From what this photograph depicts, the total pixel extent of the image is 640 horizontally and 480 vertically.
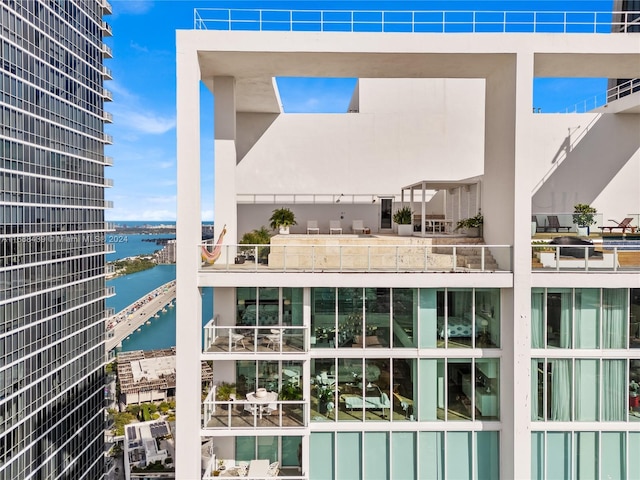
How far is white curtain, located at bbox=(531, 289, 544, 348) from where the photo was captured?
9758 mm

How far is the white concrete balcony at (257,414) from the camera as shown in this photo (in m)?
9.41

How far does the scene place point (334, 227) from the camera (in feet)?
53.7

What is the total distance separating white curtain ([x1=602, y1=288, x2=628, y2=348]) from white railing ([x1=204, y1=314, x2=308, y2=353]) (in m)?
7.97

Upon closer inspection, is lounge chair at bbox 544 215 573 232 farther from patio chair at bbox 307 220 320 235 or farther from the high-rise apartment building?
the high-rise apartment building

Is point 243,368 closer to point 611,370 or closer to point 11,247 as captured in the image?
point 611,370

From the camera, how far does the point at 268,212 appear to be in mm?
15930

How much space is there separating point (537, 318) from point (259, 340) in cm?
747

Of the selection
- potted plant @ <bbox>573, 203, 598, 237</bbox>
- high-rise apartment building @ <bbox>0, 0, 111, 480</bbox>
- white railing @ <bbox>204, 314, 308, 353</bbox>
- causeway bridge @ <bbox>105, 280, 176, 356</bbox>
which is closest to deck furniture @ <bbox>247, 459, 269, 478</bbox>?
white railing @ <bbox>204, 314, 308, 353</bbox>

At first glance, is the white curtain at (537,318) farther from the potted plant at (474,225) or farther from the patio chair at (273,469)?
the patio chair at (273,469)

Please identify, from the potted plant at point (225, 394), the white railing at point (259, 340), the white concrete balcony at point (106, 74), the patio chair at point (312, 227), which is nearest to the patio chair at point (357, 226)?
the patio chair at point (312, 227)

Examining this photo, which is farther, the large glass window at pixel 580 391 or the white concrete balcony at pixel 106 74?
the white concrete balcony at pixel 106 74

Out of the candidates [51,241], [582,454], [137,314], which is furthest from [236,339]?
[137,314]

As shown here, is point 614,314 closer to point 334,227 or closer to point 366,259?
point 366,259

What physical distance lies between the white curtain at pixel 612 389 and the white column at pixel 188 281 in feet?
35.2
